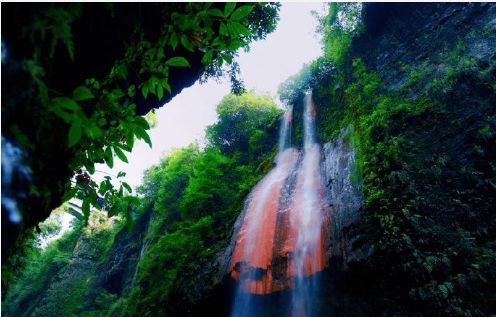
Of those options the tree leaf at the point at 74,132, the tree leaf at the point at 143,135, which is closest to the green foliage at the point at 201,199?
the tree leaf at the point at 143,135

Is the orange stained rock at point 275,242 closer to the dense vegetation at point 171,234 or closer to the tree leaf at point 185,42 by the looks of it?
the dense vegetation at point 171,234

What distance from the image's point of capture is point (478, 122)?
657 cm

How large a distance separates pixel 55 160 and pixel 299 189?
8.98 meters

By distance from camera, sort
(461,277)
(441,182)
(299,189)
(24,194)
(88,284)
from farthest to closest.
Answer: (88,284) → (299,189) → (441,182) → (461,277) → (24,194)

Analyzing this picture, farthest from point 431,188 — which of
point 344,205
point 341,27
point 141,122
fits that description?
point 341,27

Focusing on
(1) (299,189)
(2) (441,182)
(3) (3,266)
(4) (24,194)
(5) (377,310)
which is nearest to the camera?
(4) (24,194)

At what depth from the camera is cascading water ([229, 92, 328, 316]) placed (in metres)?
7.45

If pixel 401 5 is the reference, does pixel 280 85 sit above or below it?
above

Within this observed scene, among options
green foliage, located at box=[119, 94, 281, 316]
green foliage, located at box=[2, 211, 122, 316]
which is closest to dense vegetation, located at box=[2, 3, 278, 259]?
green foliage, located at box=[119, 94, 281, 316]

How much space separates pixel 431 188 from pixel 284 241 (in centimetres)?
391

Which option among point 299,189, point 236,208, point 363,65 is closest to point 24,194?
point 299,189

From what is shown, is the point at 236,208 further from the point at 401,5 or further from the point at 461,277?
the point at 401,5

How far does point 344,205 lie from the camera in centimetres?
766

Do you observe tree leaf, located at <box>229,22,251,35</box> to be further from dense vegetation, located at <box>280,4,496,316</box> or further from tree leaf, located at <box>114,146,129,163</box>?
dense vegetation, located at <box>280,4,496,316</box>
